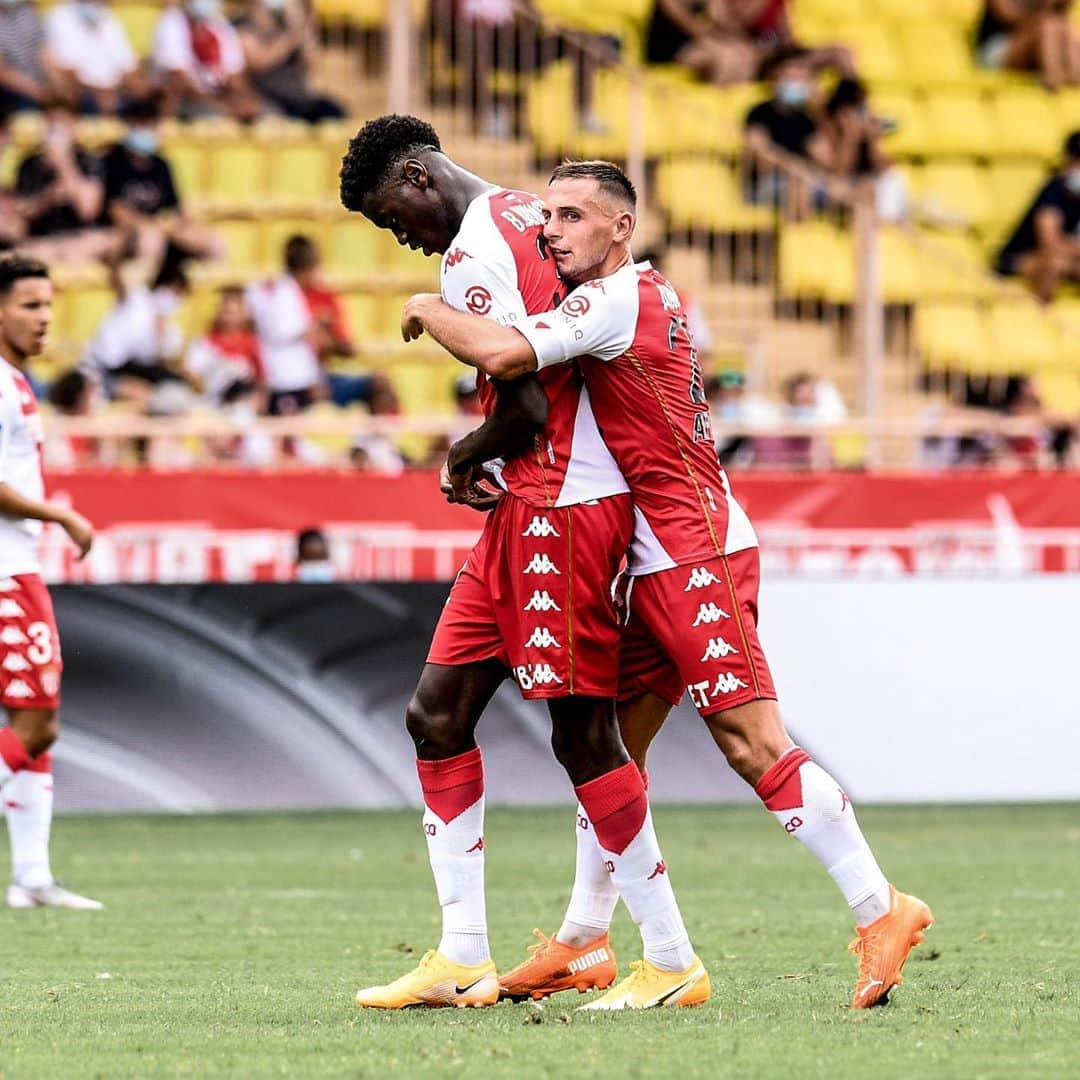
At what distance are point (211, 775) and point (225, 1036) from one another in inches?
284

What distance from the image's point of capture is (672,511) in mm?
6156

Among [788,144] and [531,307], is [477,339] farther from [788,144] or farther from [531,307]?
[788,144]

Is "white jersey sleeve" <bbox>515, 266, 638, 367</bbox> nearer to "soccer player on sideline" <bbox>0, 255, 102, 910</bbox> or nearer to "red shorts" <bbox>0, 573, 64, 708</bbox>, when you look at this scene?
"soccer player on sideline" <bbox>0, 255, 102, 910</bbox>

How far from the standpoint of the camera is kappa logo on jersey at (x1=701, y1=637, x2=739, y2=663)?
6051 millimetres

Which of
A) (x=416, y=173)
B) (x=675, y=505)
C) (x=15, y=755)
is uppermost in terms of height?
(x=416, y=173)

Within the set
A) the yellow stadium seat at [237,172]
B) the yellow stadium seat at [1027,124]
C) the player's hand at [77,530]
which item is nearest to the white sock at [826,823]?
the player's hand at [77,530]

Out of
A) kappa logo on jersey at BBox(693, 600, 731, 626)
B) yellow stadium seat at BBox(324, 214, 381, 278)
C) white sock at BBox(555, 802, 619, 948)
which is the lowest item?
yellow stadium seat at BBox(324, 214, 381, 278)

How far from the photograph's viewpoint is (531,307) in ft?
20.4

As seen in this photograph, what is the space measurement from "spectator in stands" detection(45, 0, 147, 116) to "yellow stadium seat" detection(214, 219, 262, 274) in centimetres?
137

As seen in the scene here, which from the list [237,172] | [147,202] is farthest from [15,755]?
[237,172]

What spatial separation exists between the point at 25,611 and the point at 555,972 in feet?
11.4

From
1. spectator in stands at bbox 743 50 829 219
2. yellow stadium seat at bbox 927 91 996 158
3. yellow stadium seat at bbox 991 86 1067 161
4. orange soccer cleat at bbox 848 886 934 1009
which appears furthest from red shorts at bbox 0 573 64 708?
yellow stadium seat at bbox 991 86 1067 161

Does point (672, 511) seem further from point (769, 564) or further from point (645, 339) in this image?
point (769, 564)

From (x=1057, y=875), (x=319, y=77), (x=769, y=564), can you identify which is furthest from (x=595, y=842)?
(x=319, y=77)
